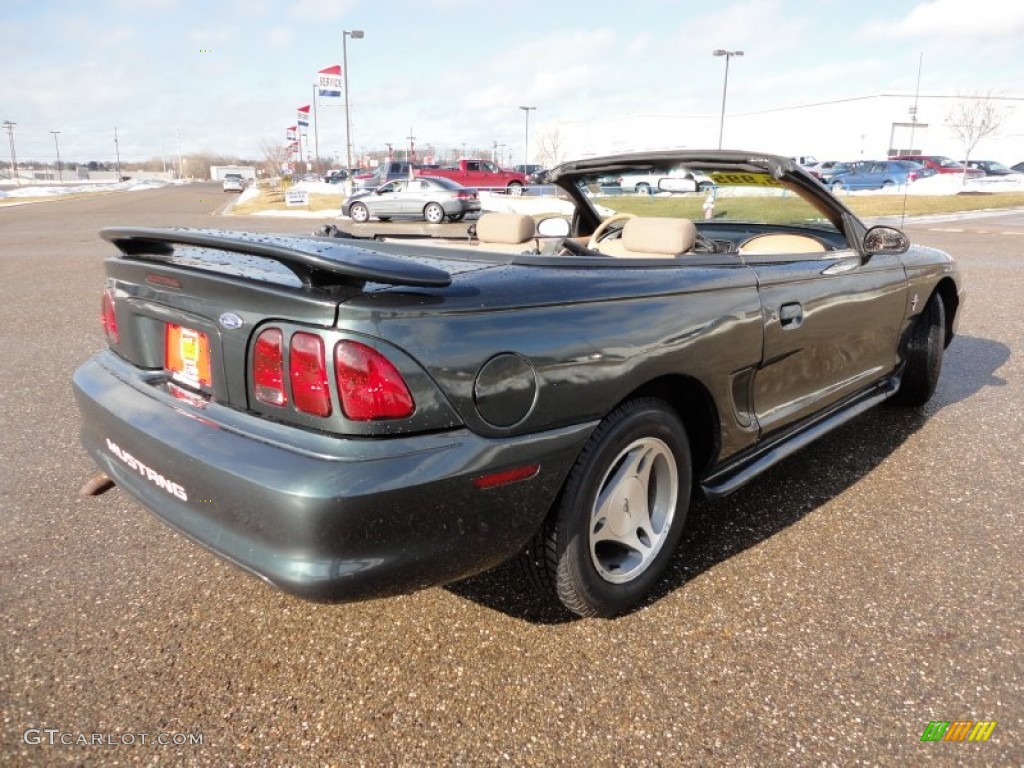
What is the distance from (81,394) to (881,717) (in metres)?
2.65

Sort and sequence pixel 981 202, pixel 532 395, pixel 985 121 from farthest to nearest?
pixel 985 121, pixel 981 202, pixel 532 395

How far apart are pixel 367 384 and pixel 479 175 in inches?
1237

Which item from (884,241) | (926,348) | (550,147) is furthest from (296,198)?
Result: (550,147)

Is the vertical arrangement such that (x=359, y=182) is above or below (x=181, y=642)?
above

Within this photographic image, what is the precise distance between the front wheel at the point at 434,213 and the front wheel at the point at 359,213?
81.3 inches

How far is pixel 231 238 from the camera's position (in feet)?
6.49

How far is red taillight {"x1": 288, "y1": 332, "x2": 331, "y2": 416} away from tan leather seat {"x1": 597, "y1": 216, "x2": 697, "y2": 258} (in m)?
1.46

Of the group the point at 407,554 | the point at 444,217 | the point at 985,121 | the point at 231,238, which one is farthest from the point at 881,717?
the point at 985,121

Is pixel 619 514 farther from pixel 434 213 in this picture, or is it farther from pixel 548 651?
pixel 434 213

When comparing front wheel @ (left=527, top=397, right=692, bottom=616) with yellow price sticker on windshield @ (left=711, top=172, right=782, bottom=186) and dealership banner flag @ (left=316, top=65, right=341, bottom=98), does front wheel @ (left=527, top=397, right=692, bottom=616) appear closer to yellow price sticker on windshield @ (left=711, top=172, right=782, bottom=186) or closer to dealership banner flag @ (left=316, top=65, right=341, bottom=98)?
yellow price sticker on windshield @ (left=711, top=172, right=782, bottom=186)

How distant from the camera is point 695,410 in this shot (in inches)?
101

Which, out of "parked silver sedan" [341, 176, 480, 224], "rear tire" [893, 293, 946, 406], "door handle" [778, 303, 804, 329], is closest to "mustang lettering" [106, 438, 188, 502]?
"door handle" [778, 303, 804, 329]

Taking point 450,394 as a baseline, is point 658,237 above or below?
above

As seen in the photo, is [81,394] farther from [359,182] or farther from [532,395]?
[359,182]
